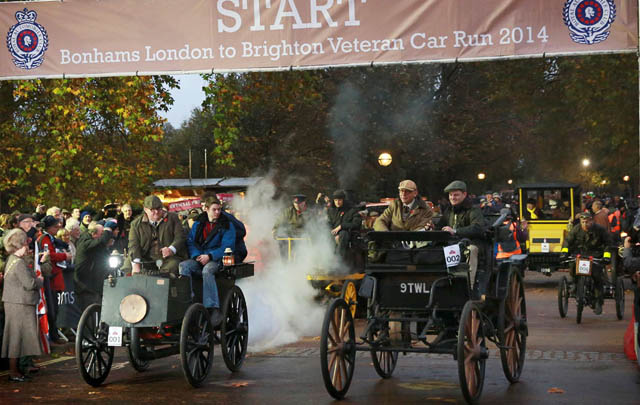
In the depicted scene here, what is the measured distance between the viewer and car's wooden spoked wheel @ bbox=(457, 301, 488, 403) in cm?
817

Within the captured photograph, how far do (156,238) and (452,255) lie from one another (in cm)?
372

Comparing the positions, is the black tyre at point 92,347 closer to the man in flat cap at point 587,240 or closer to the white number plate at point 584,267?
the white number plate at point 584,267

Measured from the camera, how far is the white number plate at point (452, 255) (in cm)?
886

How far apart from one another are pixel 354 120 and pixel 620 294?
84.8 ft

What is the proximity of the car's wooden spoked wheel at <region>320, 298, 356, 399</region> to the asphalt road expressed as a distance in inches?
8.9

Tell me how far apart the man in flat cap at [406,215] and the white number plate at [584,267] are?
6.10 metres

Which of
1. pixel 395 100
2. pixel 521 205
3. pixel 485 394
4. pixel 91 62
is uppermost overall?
pixel 395 100

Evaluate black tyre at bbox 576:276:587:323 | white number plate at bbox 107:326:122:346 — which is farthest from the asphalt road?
black tyre at bbox 576:276:587:323

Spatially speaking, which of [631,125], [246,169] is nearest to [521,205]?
[631,125]

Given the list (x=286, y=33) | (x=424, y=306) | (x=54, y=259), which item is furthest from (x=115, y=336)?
(x=286, y=33)

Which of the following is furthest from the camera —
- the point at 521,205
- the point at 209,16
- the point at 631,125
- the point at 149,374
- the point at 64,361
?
the point at 631,125

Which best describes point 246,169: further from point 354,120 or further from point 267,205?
point 267,205

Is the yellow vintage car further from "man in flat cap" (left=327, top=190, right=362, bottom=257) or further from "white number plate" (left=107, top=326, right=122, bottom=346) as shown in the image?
"white number plate" (left=107, top=326, right=122, bottom=346)

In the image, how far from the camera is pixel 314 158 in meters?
40.0
